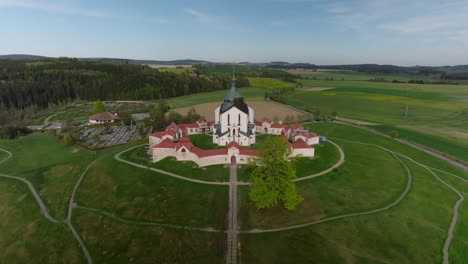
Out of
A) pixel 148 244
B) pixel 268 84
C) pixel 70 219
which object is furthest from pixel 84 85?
pixel 148 244

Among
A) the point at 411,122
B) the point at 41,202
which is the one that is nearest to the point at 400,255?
the point at 41,202

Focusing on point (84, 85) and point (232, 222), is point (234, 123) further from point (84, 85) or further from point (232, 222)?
point (84, 85)

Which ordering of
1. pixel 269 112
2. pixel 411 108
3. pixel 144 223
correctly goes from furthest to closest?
pixel 411 108 < pixel 269 112 < pixel 144 223

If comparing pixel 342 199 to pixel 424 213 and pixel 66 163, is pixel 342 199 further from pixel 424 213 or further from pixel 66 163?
pixel 66 163

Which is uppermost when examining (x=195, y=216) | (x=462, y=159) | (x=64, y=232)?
(x=462, y=159)

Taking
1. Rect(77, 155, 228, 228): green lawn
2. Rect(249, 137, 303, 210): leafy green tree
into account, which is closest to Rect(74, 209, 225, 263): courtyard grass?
Rect(77, 155, 228, 228): green lawn

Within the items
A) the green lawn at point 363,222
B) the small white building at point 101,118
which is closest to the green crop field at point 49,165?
the small white building at point 101,118
